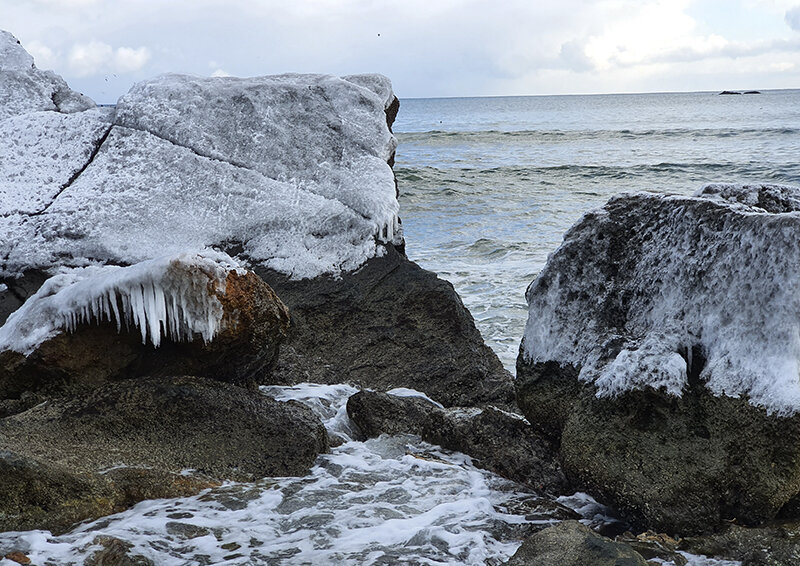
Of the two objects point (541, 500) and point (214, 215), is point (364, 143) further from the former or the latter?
point (541, 500)

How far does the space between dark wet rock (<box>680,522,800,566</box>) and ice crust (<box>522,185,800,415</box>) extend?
1.43ft

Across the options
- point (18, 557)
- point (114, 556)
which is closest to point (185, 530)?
point (114, 556)

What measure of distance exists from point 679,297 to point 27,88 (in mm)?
5122

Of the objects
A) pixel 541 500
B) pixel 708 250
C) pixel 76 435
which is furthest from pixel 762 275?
pixel 76 435

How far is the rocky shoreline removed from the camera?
10.1 ft

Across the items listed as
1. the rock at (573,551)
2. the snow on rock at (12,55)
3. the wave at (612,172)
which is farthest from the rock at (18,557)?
the wave at (612,172)

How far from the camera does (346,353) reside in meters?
5.01

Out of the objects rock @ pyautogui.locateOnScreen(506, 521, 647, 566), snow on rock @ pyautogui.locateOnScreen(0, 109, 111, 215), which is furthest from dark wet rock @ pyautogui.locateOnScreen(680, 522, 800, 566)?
snow on rock @ pyautogui.locateOnScreen(0, 109, 111, 215)

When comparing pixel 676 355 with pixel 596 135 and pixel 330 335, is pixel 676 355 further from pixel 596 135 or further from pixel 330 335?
pixel 596 135

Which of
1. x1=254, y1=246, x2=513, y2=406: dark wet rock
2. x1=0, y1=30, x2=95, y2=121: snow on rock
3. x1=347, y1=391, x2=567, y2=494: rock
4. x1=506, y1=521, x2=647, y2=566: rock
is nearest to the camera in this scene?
x1=506, y1=521, x2=647, y2=566: rock

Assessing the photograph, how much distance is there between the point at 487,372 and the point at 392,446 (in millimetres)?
1172

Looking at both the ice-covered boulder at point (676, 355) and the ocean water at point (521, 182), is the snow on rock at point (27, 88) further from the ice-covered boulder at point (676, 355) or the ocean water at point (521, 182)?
the ice-covered boulder at point (676, 355)

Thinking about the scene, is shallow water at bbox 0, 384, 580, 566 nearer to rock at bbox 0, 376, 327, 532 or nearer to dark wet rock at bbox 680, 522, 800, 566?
rock at bbox 0, 376, 327, 532

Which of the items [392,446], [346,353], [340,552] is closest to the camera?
[340,552]
